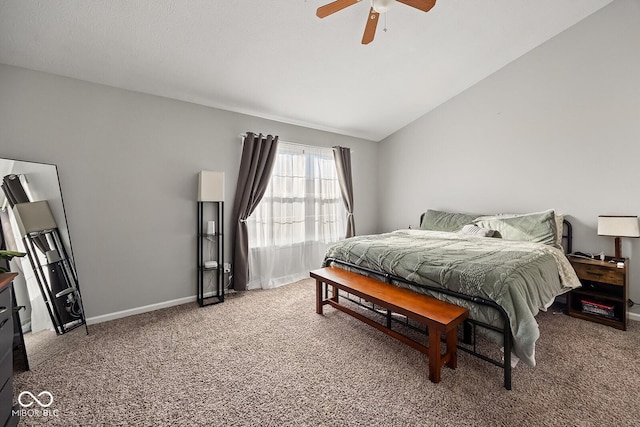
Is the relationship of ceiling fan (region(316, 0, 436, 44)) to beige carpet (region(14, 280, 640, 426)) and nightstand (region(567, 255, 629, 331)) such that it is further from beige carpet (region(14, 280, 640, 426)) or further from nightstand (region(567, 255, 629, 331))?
nightstand (region(567, 255, 629, 331))

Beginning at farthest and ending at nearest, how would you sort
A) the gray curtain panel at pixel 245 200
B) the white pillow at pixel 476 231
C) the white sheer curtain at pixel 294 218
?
the white sheer curtain at pixel 294 218
the gray curtain panel at pixel 245 200
the white pillow at pixel 476 231

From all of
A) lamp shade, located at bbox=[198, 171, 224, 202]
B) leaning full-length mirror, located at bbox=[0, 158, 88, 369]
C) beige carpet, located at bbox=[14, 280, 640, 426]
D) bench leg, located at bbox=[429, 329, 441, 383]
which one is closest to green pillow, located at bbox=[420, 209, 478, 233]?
beige carpet, located at bbox=[14, 280, 640, 426]

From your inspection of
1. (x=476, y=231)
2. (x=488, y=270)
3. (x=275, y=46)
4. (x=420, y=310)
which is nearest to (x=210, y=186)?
(x=275, y=46)

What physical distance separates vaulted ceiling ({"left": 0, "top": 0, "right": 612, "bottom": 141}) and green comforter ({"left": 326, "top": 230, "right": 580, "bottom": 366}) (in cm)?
215

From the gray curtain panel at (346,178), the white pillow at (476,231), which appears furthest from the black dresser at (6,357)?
the white pillow at (476,231)

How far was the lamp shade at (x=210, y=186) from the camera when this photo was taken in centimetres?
310

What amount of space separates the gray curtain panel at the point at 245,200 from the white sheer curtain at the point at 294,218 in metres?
0.17

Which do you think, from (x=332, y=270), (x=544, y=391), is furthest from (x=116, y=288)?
(x=544, y=391)

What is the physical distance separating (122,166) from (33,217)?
0.89 metres

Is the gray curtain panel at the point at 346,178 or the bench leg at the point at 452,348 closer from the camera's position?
the bench leg at the point at 452,348

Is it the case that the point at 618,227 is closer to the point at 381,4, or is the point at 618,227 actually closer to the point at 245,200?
the point at 381,4

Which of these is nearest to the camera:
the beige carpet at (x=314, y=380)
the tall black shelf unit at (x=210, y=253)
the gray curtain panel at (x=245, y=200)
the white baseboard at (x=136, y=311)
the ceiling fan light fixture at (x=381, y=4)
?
the beige carpet at (x=314, y=380)

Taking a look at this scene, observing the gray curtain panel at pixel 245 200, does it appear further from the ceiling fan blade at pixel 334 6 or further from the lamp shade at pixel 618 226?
the lamp shade at pixel 618 226

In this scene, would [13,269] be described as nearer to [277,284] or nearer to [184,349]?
[184,349]
